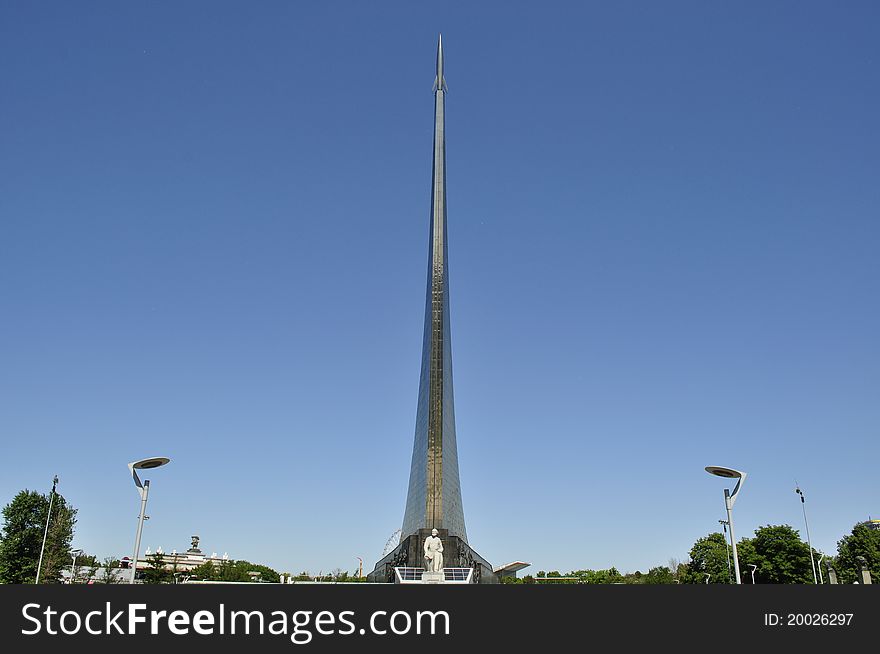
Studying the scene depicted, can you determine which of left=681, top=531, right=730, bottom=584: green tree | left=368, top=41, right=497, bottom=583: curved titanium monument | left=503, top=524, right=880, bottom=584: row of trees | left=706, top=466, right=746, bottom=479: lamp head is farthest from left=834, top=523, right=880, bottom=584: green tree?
left=706, top=466, right=746, bottom=479: lamp head

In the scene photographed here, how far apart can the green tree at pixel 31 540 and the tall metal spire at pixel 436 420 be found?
2523 cm

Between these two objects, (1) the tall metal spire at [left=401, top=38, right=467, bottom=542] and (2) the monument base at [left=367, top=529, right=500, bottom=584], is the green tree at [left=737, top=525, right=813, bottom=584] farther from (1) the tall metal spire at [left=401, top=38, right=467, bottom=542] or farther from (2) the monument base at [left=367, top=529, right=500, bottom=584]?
(2) the monument base at [left=367, top=529, right=500, bottom=584]

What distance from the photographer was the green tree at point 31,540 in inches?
1823

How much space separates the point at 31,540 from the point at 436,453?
104 ft

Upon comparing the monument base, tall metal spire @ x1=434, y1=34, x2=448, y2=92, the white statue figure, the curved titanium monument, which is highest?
tall metal spire @ x1=434, y1=34, x2=448, y2=92

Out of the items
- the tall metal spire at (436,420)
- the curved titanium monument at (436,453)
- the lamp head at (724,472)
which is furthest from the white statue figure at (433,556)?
the tall metal spire at (436,420)

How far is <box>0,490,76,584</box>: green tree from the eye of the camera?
4631 centimetres

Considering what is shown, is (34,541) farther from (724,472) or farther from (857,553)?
(857,553)

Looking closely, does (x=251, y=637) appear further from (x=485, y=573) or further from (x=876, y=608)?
(x=485, y=573)

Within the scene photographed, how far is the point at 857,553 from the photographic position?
188 feet

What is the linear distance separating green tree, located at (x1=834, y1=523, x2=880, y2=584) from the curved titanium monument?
3290 cm

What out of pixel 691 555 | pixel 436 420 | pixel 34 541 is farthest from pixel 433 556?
pixel 691 555

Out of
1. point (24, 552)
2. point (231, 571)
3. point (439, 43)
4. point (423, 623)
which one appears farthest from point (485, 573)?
point (231, 571)

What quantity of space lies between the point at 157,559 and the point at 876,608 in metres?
51.4
